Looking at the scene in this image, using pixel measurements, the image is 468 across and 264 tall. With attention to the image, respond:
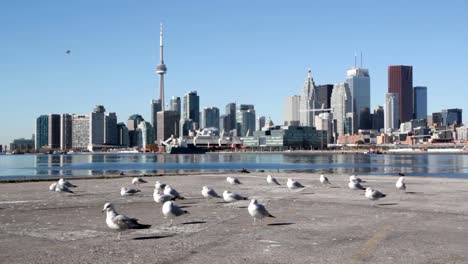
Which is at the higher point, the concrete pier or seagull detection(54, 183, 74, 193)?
seagull detection(54, 183, 74, 193)

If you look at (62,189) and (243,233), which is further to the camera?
(62,189)

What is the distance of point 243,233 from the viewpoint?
15234 mm

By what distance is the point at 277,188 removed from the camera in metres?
32.0

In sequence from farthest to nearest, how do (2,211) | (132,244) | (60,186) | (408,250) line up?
(60,186)
(2,211)
(132,244)
(408,250)

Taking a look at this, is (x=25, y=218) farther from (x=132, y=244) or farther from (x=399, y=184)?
(x=399, y=184)

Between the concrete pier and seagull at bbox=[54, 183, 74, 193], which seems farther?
seagull at bbox=[54, 183, 74, 193]

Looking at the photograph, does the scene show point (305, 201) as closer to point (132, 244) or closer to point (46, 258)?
point (132, 244)

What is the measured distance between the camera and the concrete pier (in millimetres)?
12164

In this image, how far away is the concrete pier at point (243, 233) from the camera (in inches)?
479

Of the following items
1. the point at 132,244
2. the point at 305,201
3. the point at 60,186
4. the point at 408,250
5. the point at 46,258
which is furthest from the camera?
the point at 60,186

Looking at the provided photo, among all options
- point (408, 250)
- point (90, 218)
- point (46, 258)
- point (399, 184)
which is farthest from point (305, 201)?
point (46, 258)

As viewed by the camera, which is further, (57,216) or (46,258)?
(57,216)

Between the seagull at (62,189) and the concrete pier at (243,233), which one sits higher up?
the seagull at (62,189)

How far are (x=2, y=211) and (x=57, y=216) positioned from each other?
303cm
